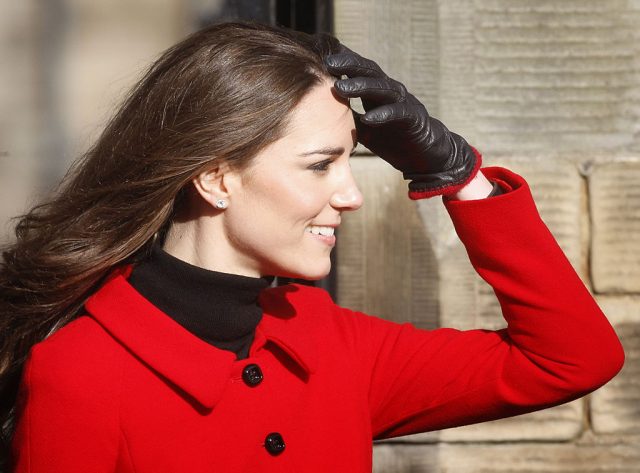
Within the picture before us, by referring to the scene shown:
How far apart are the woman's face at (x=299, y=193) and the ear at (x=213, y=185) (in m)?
0.01

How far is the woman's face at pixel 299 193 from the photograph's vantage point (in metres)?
2.08

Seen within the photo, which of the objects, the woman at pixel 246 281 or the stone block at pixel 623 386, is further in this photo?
the stone block at pixel 623 386

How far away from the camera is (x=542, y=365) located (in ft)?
7.14

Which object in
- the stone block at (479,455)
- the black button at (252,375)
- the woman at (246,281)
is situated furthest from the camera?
the stone block at (479,455)

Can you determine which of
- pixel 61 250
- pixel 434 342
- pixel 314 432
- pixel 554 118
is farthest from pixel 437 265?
pixel 61 250

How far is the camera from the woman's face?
2.08 meters

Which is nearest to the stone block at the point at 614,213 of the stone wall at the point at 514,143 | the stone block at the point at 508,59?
the stone wall at the point at 514,143

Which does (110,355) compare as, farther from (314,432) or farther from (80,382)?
(314,432)

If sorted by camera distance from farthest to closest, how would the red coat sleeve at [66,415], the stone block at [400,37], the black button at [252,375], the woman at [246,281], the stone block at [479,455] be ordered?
the stone block at [479,455]
the stone block at [400,37]
the black button at [252,375]
the woman at [246,281]
the red coat sleeve at [66,415]

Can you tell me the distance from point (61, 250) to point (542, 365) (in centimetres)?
99

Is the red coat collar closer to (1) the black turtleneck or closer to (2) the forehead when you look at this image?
(1) the black turtleneck

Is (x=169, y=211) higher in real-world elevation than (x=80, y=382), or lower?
higher

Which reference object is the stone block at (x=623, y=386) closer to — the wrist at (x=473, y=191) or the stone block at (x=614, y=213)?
the stone block at (x=614, y=213)

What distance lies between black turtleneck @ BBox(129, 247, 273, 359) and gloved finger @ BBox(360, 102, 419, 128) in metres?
0.39
